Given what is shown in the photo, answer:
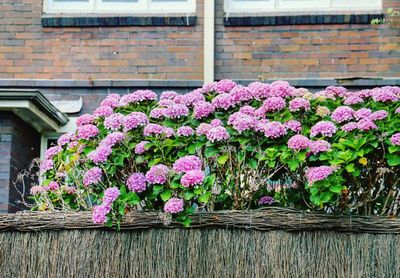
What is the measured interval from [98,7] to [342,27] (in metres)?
2.95

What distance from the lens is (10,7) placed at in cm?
1027

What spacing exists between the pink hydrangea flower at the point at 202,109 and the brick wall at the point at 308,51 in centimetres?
333

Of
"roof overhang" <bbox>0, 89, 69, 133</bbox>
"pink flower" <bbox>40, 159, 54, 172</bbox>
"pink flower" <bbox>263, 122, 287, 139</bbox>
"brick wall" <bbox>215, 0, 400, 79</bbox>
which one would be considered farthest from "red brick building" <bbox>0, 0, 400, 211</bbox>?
"pink flower" <bbox>263, 122, 287, 139</bbox>

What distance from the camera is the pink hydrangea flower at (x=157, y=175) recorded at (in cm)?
643

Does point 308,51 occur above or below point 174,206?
above

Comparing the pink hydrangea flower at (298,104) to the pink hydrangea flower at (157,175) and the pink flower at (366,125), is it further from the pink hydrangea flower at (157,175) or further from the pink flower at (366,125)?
the pink hydrangea flower at (157,175)

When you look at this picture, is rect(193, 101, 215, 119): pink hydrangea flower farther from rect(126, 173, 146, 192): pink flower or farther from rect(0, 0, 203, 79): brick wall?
rect(0, 0, 203, 79): brick wall

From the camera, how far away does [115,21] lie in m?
10.2

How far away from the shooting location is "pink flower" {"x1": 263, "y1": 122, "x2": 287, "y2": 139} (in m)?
6.45

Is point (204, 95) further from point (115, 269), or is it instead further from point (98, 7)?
point (98, 7)

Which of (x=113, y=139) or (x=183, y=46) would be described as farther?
(x=183, y=46)

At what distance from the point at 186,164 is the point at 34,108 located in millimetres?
3010

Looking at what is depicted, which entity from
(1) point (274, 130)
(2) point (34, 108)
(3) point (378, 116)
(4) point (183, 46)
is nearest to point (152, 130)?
(1) point (274, 130)

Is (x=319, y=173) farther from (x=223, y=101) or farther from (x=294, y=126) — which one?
(x=223, y=101)
